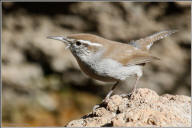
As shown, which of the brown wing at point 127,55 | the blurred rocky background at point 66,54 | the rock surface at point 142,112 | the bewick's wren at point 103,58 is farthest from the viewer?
the blurred rocky background at point 66,54

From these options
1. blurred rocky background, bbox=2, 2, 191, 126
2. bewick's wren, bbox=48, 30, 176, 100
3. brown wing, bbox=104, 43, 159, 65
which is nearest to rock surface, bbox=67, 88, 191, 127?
bewick's wren, bbox=48, 30, 176, 100

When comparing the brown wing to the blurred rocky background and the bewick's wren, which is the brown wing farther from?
the blurred rocky background

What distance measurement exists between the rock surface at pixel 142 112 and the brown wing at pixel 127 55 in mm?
1037

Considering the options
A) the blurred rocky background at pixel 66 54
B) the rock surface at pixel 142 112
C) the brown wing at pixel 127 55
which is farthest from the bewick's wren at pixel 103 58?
the blurred rocky background at pixel 66 54

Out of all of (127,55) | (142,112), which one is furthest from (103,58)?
(142,112)

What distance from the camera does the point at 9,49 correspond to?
35.6 ft

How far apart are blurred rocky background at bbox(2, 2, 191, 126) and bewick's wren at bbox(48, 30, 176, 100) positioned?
127 inches

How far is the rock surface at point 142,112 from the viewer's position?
4.28 meters

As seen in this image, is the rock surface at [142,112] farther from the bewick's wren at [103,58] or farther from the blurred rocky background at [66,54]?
the blurred rocky background at [66,54]

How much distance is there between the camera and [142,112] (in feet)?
14.4

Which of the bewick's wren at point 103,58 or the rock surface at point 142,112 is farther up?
the bewick's wren at point 103,58

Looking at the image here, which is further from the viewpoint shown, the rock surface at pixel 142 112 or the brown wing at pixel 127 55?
the brown wing at pixel 127 55

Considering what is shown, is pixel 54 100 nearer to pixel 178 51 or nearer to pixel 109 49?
pixel 178 51

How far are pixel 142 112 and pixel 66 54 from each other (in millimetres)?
6680
